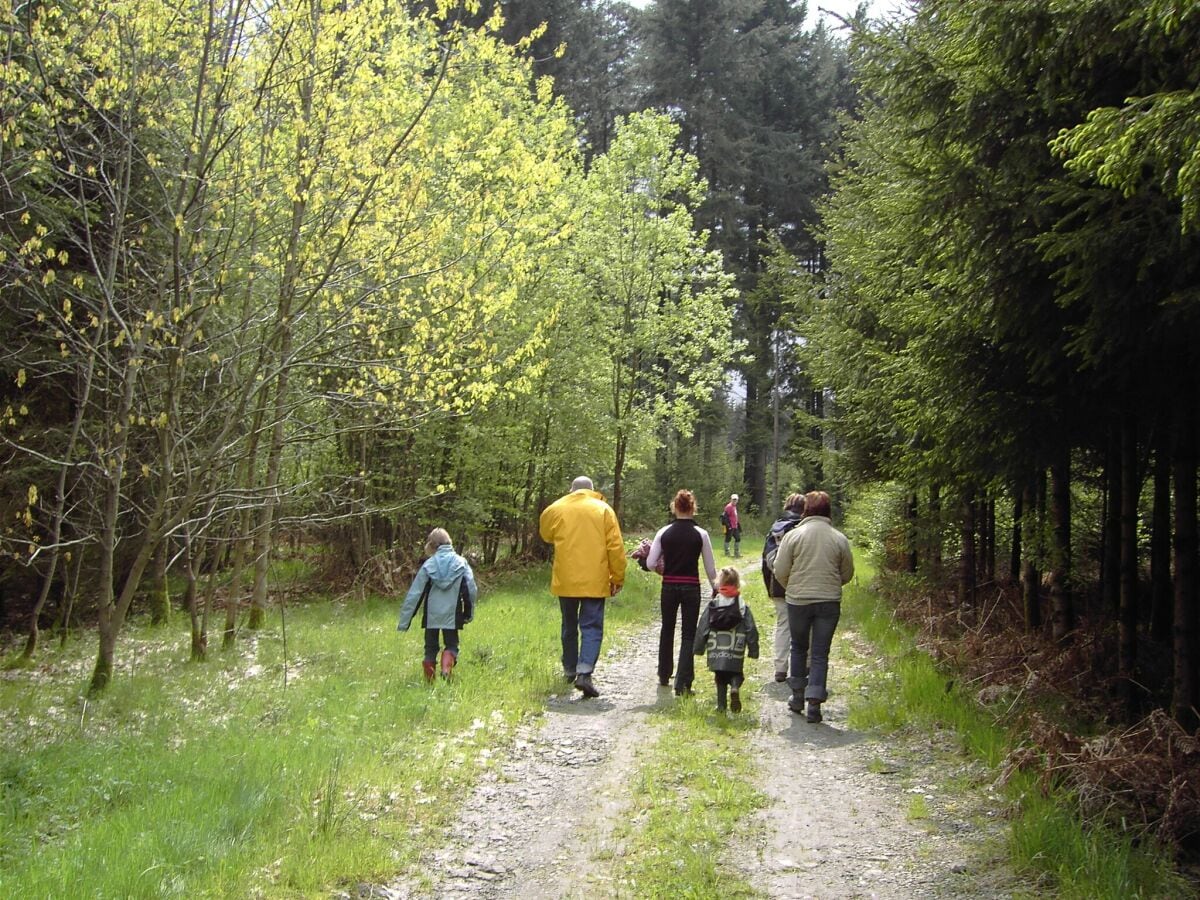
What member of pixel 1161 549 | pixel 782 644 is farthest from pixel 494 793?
pixel 1161 549

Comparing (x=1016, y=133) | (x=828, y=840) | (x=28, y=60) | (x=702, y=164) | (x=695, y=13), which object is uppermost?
(x=695, y=13)

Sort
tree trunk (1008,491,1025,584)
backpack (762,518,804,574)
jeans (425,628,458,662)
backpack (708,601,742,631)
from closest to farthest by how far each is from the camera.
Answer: backpack (708,601,742,631) < tree trunk (1008,491,1025,584) < jeans (425,628,458,662) < backpack (762,518,804,574)

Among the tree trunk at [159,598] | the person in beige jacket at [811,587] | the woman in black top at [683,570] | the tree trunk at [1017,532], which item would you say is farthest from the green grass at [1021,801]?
the tree trunk at [159,598]

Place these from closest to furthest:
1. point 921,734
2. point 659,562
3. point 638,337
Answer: point 921,734, point 659,562, point 638,337

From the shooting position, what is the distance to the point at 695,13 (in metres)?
40.1

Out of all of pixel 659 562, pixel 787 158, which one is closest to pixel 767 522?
pixel 787 158

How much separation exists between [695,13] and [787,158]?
22.8ft

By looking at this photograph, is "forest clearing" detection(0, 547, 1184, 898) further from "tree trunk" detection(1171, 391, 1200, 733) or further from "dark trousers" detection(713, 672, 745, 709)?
"tree trunk" detection(1171, 391, 1200, 733)

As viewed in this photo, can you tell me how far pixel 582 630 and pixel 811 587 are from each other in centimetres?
230

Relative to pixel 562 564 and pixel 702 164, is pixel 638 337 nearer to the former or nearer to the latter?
pixel 562 564

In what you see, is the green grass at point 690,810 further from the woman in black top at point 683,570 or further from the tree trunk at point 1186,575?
the tree trunk at point 1186,575

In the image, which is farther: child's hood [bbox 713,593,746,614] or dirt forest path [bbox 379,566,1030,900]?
child's hood [bbox 713,593,746,614]

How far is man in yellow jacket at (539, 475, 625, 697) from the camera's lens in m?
9.62

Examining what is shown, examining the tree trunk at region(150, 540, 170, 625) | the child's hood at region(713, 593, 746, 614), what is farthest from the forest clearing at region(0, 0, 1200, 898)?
the tree trunk at region(150, 540, 170, 625)
